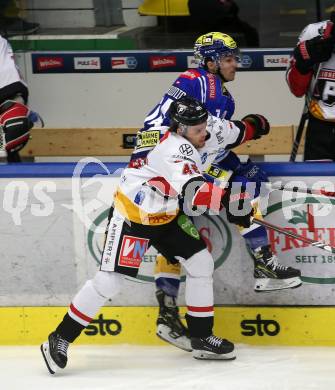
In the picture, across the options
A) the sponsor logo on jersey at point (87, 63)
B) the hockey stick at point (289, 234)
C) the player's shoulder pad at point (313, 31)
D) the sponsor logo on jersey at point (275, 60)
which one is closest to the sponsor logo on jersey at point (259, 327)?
the hockey stick at point (289, 234)

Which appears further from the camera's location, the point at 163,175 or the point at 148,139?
the point at 148,139

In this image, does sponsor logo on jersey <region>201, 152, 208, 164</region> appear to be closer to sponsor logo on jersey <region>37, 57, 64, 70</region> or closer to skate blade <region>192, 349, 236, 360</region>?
skate blade <region>192, 349, 236, 360</region>

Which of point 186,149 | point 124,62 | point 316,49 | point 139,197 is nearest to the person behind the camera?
point 186,149

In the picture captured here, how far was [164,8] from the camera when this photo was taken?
24.4ft

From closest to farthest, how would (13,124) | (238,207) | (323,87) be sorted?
(238,207), (323,87), (13,124)

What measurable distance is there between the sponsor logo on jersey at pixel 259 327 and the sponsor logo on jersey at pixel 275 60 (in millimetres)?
2428

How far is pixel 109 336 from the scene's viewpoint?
5.46 meters

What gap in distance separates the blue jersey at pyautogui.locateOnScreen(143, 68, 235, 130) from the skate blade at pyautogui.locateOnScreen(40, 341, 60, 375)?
1.00 metres

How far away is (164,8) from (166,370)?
2.95 meters

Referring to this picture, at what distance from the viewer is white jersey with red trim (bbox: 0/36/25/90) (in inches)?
240

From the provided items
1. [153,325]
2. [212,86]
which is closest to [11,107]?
[212,86]

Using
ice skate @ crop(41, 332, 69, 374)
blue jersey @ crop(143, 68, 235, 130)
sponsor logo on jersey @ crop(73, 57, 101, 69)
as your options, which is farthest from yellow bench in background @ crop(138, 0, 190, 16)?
ice skate @ crop(41, 332, 69, 374)

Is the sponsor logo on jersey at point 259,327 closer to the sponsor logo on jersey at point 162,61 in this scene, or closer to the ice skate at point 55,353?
the ice skate at point 55,353

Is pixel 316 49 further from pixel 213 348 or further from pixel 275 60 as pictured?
pixel 275 60
